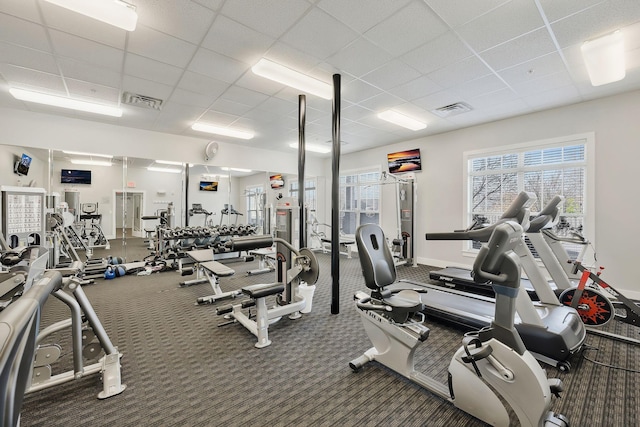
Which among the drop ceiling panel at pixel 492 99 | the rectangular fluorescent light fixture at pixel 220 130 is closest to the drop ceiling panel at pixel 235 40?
the rectangular fluorescent light fixture at pixel 220 130

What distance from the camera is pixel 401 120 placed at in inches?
207

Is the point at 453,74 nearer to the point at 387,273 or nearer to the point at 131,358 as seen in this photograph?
the point at 387,273

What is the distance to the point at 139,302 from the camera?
12.5 feet

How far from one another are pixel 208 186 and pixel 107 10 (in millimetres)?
4944

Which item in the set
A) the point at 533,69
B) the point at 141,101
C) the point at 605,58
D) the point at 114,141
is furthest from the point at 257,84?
the point at 605,58

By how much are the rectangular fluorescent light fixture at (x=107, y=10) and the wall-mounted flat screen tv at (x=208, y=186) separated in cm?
469

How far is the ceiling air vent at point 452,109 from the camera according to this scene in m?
4.49

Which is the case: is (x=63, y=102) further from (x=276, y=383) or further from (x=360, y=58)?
(x=276, y=383)

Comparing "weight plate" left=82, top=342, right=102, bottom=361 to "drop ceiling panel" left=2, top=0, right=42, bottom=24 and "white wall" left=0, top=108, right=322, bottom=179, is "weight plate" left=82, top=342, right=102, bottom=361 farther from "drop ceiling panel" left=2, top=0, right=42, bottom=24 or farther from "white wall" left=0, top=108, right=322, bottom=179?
"white wall" left=0, top=108, right=322, bottom=179

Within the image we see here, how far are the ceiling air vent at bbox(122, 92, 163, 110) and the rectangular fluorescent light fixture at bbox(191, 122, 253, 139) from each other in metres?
1.01

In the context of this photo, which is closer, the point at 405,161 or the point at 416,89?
the point at 416,89

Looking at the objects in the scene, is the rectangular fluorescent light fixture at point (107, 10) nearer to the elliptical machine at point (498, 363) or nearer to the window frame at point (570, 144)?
the elliptical machine at point (498, 363)

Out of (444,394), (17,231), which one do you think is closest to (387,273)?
(444,394)

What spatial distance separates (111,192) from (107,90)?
2.71 meters
